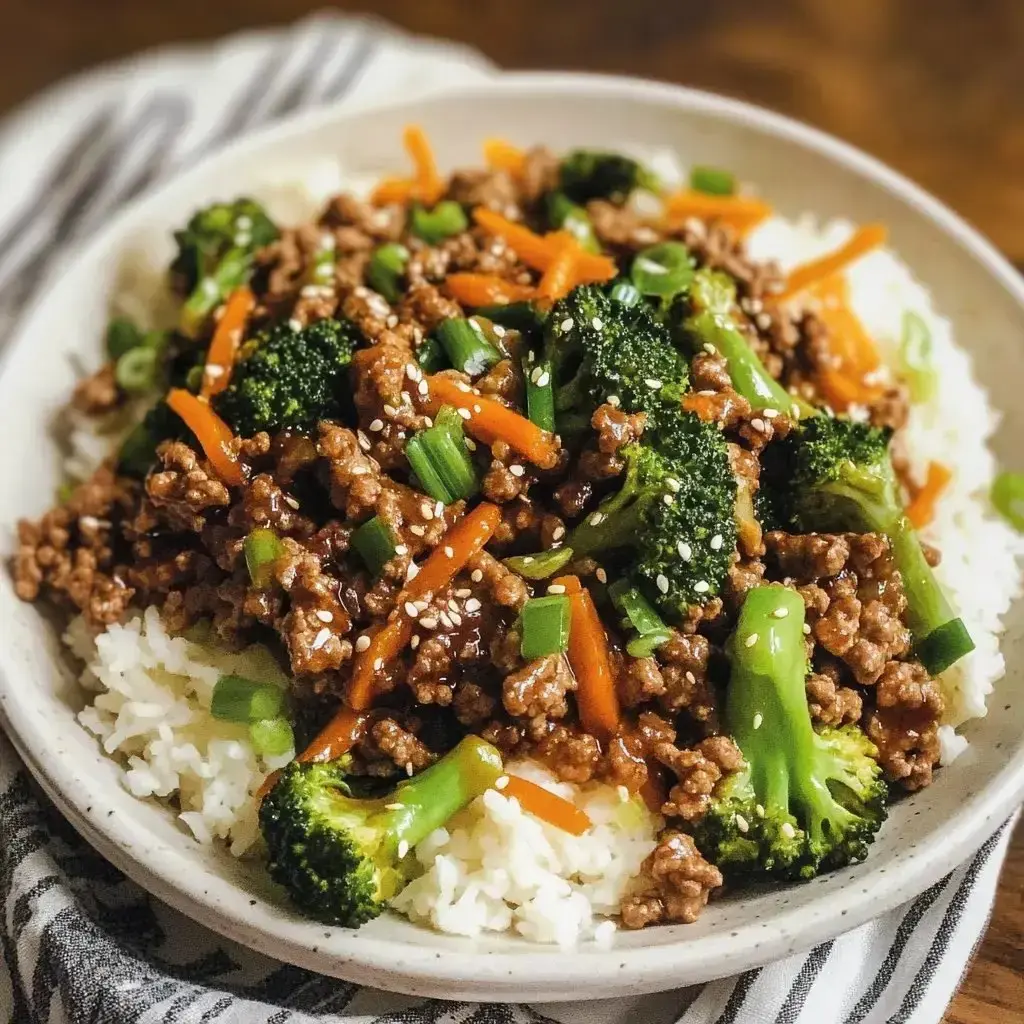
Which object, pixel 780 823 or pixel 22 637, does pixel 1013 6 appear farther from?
pixel 22 637

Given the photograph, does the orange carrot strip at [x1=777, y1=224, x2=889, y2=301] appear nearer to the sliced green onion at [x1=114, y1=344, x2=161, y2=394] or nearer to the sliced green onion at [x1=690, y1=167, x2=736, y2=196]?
the sliced green onion at [x1=690, y1=167, x2=736, y2=196]

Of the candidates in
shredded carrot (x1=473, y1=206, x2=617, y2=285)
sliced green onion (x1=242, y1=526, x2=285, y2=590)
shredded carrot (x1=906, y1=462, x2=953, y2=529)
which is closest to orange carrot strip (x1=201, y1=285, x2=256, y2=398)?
sliced green onion (x1=242, y1=526, x2=285, y2=590)

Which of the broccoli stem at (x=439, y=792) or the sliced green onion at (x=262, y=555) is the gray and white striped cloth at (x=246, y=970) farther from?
the sliced green onion at (x=262, y=555)

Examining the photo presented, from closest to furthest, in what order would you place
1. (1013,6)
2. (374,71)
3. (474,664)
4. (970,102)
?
1. (474,664)
2. (374,71)
3. (970,102)
4. (1013,6)

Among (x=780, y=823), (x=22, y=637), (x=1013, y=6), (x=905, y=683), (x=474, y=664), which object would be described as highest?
(x=1013, y=6)

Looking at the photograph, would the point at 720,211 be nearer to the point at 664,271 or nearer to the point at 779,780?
the point at 664,271

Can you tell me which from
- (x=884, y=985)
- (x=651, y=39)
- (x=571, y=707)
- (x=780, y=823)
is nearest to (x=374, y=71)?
(x=651, y=39)
